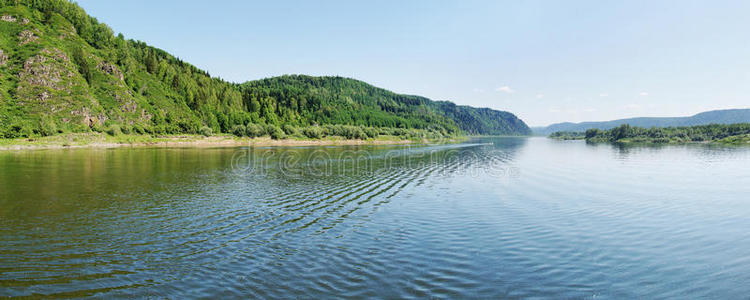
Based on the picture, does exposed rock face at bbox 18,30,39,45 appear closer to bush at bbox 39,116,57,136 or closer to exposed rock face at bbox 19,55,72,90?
exposed rock face at bbox 19,55,72,90

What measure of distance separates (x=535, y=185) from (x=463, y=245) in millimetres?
26953

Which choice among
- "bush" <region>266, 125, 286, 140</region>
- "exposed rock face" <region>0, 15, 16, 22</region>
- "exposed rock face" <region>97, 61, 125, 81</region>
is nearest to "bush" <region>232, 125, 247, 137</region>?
"bush" <region>266, 125, 286, 140</region>

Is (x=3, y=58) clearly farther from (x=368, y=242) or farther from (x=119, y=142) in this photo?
(x=368, y=242)

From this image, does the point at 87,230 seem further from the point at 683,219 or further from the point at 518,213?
the point at 683,219

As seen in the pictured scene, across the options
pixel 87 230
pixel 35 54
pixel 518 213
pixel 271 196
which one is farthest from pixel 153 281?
pixel 35 54

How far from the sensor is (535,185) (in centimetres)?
4041

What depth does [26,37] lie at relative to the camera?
16200cm

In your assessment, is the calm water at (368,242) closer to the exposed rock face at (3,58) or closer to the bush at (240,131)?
the bush at (240,131)

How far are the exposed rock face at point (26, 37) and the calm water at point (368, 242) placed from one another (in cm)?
18524

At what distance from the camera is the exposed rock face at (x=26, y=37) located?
160275mm

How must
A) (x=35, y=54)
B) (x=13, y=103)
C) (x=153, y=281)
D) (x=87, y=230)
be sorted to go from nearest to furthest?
1. (x=153, y=281)
2. (x=87, y=230)
3. (x=13, y=103)
4. (x=35, y=54)

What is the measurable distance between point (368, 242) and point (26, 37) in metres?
228
